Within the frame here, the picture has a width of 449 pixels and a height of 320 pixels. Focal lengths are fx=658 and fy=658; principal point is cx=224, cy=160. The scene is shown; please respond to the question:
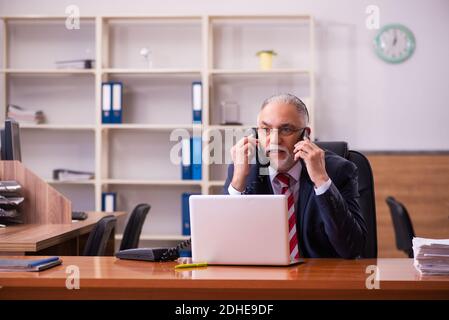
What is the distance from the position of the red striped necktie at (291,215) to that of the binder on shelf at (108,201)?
2.95 m

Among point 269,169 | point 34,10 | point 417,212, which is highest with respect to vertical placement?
point 34,10

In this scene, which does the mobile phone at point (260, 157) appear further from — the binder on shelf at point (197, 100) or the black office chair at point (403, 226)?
the binder on shelf at point (197, 100)

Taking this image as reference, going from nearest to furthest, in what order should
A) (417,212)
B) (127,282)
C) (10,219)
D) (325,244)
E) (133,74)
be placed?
(127,282), (325,244), (10,219), (417,212), (133,74)

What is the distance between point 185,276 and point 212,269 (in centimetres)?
14

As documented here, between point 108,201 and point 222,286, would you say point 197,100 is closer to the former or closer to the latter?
point 108,201

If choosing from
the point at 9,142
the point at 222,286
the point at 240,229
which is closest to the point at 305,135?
the point at 240,229

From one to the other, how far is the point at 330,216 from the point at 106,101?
3288mm

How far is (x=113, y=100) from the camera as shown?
16.6 feet

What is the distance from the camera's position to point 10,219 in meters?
2.95

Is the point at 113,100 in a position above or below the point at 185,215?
above

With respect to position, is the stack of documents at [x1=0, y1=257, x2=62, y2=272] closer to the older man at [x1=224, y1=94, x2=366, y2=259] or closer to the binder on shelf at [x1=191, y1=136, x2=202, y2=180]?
the older man at [x1=224, y1=94, x2=366, y2=259]

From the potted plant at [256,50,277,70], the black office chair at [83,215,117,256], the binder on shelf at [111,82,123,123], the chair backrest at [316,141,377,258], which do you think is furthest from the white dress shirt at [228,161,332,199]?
the binder on shelf at [111,82,123,123]
